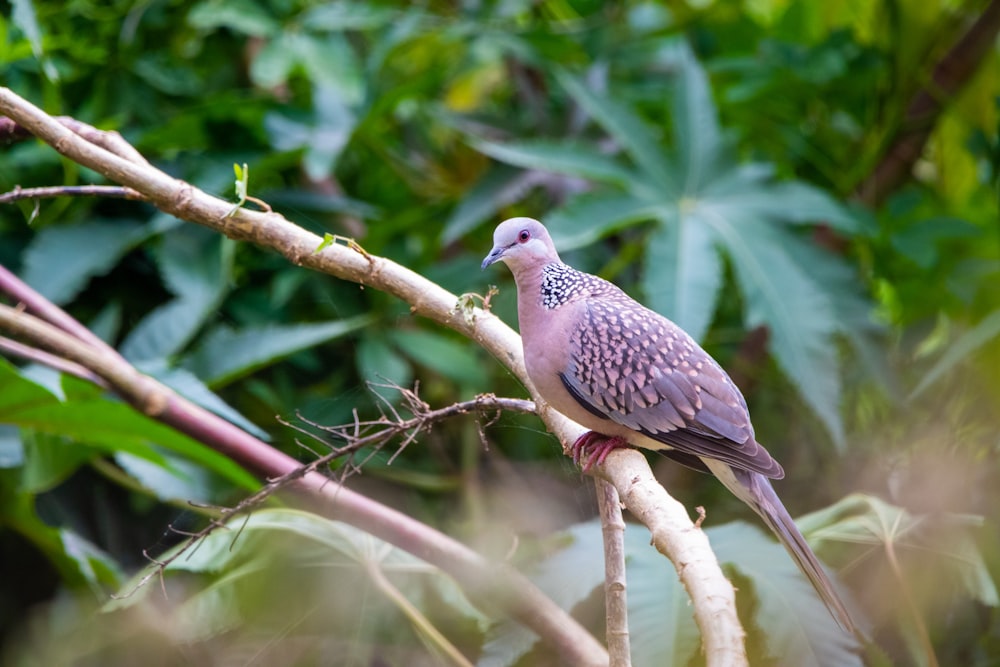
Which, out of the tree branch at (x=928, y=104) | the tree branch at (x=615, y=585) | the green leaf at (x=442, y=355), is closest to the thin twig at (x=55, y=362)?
the green leaf at (x=442, y=355)

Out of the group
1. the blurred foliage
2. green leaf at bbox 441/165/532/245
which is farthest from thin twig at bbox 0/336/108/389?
green leaf at bbox 441/165/532/245

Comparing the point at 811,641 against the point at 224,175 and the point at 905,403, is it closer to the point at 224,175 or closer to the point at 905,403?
the point at 905,403

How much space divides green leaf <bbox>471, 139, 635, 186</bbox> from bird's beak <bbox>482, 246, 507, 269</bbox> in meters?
0.99

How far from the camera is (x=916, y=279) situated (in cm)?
229

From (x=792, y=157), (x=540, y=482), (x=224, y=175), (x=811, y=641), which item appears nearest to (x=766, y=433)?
(x=540, y=482)

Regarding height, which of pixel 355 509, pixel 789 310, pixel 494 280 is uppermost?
pixel 494 280

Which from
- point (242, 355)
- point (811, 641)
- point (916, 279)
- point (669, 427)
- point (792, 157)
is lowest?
point (811, 641)

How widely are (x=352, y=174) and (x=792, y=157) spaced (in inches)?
48.0

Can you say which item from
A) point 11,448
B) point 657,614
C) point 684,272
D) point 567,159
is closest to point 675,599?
→ point 657,614

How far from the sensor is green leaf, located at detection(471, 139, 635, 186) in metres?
2.00

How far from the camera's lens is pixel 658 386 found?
1009 millimetres

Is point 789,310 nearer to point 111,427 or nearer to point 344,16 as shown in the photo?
point 111,427

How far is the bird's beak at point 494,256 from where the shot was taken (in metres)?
1.01

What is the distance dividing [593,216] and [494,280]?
0.34 m
